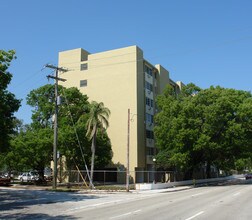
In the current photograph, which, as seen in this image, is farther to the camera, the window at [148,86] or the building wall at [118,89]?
the window at [148,86]

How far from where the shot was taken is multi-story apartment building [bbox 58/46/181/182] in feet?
170

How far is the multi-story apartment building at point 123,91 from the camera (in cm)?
5175

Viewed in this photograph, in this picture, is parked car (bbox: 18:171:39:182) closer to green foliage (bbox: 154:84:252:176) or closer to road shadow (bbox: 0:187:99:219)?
green foliage (bbox: 154:84:252:176)

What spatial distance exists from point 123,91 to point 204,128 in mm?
13864

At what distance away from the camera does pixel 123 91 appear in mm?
53031

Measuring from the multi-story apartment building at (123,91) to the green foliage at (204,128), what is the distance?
3.50 meters

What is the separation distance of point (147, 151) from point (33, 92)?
20.0 m

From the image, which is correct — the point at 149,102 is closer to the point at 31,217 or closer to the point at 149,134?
the point at 149,134

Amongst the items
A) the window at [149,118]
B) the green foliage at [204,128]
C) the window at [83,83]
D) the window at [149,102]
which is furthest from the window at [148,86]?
the window at [83,83]

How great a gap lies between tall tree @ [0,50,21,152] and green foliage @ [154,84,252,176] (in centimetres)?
2464

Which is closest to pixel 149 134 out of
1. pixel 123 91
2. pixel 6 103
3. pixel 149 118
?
pixel 149 118

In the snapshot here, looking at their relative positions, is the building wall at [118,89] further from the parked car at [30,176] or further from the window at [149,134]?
the parked car at [30,176]

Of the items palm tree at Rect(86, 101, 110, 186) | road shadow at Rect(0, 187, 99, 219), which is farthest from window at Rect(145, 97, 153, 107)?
road shadow at Rect(0, 187, 99, 219)

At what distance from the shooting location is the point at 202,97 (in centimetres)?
4859
